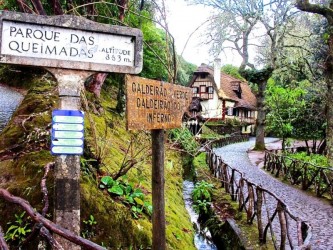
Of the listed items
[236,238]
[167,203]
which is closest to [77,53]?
[167,203]

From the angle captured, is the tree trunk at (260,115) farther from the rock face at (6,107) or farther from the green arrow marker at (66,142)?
the green arrow marker at (66,142)

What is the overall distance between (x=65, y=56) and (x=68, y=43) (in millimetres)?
107

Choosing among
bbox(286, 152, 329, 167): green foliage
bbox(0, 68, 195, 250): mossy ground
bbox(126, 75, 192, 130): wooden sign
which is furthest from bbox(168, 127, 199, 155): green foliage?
bbox(286, 152, 329, 167): green foliage

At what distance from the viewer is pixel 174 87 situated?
3.93 meters

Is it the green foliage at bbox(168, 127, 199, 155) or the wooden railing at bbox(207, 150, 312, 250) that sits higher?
the green foliage at bbox(168, 127, 199, 155)

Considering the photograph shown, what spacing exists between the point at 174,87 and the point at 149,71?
10.5 metres

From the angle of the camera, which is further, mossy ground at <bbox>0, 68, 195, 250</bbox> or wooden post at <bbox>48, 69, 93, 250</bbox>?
mossy ground at <bbox>0, 68, 195, 250</bbox>

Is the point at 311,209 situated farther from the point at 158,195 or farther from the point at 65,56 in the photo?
the point at 65,56

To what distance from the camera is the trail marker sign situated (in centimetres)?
275

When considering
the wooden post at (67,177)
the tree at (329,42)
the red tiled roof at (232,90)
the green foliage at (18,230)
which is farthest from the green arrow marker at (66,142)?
the red tiled roof at (232,90)

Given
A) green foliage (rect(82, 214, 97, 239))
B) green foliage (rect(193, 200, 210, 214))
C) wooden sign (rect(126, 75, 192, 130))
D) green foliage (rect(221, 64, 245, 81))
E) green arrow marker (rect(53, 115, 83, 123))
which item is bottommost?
green foliage (rect(193, 200, 210, 214))

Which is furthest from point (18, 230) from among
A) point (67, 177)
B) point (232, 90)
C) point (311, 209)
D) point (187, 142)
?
point (232, 90)

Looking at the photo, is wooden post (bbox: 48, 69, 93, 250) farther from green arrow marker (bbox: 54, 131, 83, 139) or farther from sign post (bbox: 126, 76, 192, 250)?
sign post (bbox: 126, 76, 192, 250)

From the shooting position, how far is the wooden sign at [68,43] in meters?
2.68
